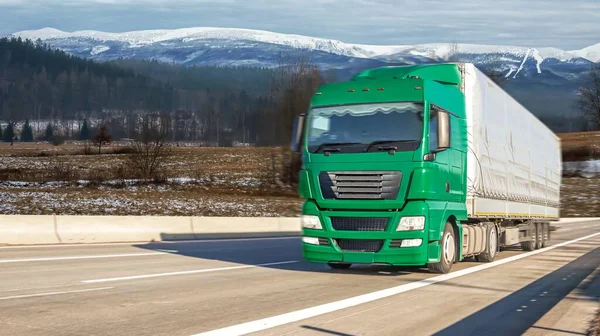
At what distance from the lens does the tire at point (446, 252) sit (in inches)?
583

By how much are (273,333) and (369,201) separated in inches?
226

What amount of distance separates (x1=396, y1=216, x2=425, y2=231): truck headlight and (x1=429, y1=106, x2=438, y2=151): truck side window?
1.24 m

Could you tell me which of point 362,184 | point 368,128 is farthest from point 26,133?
point 362,184

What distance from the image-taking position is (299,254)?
20.8 meters

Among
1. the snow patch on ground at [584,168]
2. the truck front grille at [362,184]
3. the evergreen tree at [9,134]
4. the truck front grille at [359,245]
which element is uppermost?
the evergreen tree at [9,134]

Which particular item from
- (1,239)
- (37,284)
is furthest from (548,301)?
(1,239)

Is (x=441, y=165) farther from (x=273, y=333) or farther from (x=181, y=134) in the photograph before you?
(x=181, y=134)

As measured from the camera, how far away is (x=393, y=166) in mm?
13727

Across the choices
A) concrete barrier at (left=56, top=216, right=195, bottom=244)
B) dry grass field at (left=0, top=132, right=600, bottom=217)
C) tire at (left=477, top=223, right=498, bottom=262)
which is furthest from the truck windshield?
dry grass field at (left=0, top=132, right=600, bottom=217)

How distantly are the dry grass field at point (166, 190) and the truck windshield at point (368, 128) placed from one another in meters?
25.4

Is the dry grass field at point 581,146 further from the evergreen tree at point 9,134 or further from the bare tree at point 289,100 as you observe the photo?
the evergreen tree at point 9,134

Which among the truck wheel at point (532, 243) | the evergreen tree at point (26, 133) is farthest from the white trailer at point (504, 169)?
the evergreen tree at point (26, 133)

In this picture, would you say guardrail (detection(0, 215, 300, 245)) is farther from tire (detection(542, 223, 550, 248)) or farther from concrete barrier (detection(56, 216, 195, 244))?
tire (detection(542, 223, 550, 248))

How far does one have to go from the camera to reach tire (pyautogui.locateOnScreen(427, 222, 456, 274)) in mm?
14797
